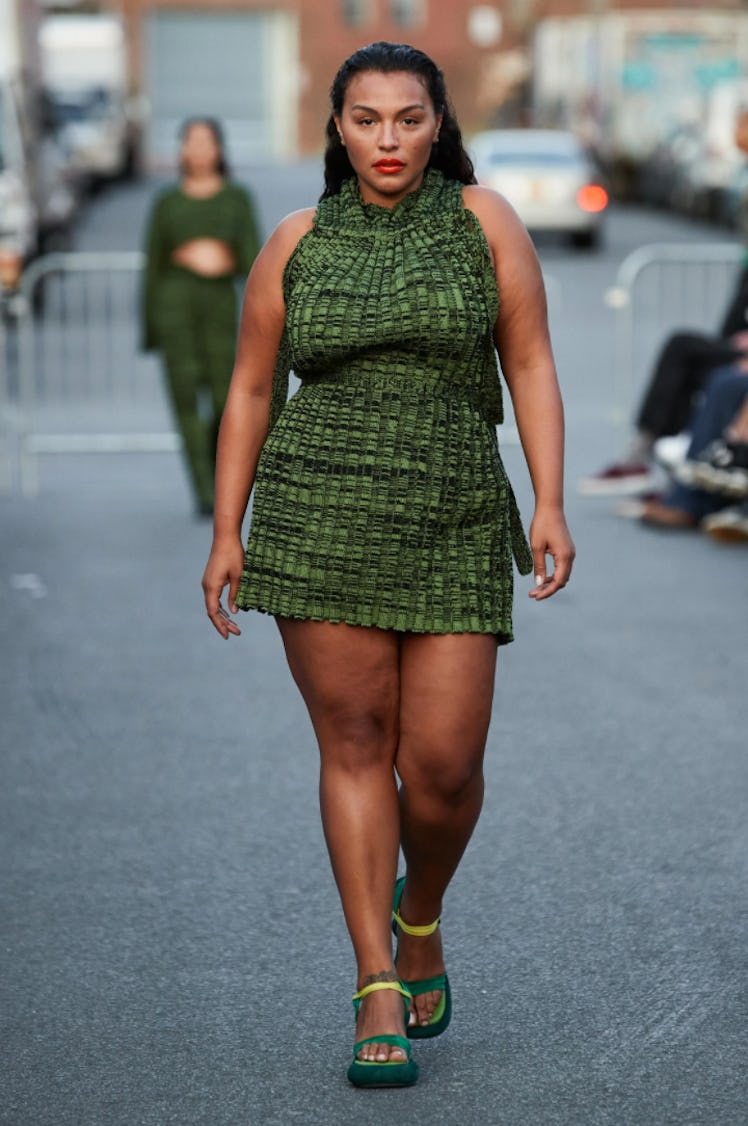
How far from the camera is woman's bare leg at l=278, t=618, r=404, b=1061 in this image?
173 inches

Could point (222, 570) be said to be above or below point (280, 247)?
below

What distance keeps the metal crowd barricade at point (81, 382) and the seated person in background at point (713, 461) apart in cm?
385

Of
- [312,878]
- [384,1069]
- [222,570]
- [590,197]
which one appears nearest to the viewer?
[384,1069]

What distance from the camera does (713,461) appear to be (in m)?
10.9

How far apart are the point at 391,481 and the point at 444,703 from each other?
16.4 inches

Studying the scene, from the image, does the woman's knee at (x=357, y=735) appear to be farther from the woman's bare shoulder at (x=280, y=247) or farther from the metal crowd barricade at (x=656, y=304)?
the metal crowd barricade at (x=656, y=304)

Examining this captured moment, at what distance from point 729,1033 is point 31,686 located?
404 cm

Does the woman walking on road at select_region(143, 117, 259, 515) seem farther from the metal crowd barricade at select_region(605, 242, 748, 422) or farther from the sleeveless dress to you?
the sleeveless dress

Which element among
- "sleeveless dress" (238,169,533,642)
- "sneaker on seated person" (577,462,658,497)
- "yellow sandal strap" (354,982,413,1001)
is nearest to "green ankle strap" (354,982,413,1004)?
"yellow sandal strap" (354,982,413,1001)

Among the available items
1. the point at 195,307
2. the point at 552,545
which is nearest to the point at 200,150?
the point at 195,307

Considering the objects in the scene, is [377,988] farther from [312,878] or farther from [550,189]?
[550,189]

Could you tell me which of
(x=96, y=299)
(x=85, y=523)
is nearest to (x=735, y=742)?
(x=85, y=523)

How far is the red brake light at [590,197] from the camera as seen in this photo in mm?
34188

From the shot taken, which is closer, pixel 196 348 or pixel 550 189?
pixel 196 348
